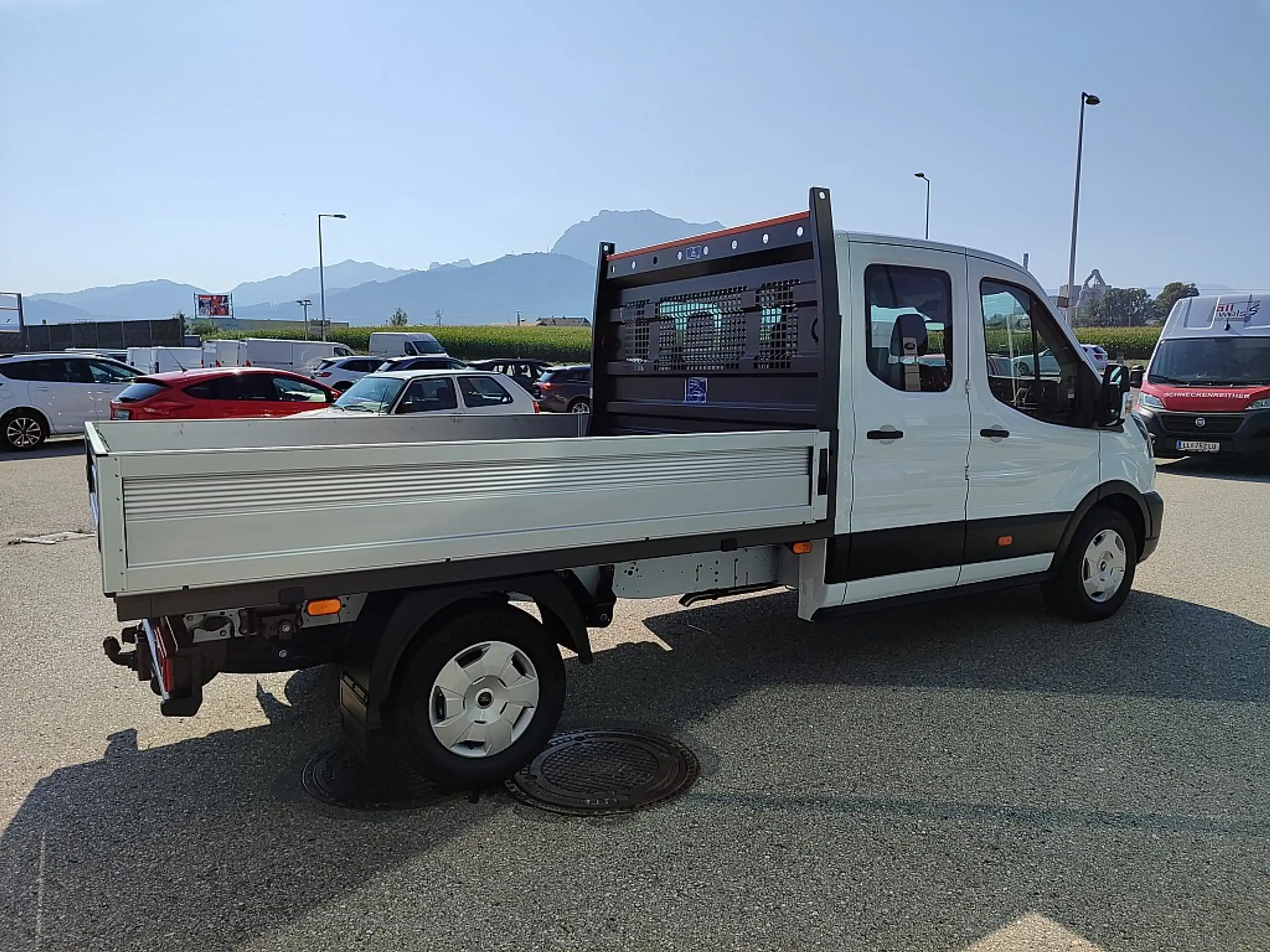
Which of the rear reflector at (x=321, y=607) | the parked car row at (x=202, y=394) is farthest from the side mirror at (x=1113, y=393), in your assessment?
the parked car row at (x=202, y=394)

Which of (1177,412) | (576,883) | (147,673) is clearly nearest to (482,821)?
(576,883)

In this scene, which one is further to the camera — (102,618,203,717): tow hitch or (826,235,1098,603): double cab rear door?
(826,235,1098,603): double cab rear door

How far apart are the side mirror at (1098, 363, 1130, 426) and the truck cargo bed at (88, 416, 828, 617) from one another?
246 cm

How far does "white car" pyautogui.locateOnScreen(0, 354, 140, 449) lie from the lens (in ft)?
53.7

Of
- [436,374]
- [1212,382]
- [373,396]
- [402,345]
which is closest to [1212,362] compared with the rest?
[1212,382]

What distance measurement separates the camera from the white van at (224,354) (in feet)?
98.7

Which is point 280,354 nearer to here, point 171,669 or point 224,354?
point 224,354

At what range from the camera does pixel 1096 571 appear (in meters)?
6.26

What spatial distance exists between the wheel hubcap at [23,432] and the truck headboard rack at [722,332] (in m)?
14.3

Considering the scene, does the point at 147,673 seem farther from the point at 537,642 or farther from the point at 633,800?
the point at 633,800

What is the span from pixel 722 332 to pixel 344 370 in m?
22.3

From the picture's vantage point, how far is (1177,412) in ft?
46.5

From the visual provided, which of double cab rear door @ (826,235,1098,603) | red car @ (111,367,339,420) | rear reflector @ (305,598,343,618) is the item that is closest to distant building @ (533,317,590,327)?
red car @ (111,367,339,420)

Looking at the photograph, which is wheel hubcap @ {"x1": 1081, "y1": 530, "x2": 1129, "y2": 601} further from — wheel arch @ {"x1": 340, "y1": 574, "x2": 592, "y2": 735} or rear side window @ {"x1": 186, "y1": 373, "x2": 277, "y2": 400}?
rear side window @ {"x1": 186, "y1": 373, "x2": 277, "y2": 400}
